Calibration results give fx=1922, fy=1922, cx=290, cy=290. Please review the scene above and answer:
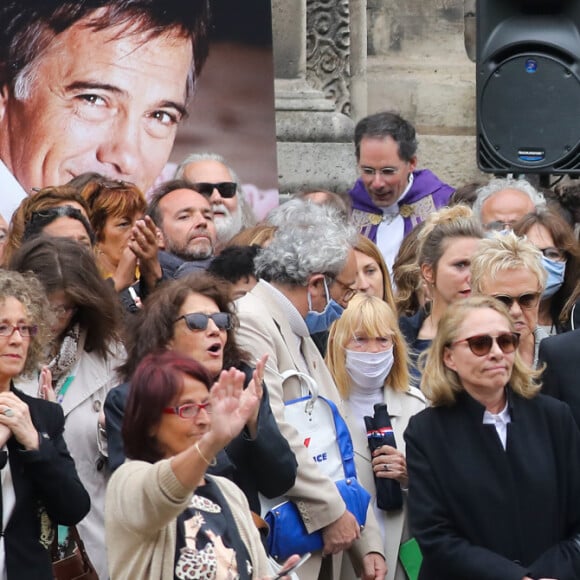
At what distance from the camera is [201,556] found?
5.05 meters

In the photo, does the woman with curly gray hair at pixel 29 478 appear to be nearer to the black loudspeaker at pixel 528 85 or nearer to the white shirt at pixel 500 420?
the white shirt at pixel 500 420

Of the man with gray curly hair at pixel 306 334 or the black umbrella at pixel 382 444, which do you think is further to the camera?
the black umbrella at pixel 382 444

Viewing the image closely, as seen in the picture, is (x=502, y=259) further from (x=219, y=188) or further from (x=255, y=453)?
(x=219, y=188)

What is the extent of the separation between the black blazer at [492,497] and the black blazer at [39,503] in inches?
43.5

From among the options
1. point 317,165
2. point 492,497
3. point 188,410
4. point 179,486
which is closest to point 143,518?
point 179,486

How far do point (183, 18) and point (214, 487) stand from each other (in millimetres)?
4734

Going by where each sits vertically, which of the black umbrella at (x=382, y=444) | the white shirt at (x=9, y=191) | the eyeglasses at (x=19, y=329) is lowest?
the black umbrella at (x=382, y=444)

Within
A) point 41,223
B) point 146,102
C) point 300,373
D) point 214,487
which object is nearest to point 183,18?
point 146,102

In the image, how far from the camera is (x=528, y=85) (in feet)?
31.7

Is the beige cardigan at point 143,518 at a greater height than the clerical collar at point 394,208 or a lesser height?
greater

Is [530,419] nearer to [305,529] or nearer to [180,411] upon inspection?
[305,529]

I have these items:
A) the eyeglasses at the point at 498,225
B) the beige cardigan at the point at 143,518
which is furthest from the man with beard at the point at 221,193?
the beige cardigan at the point at 143,518

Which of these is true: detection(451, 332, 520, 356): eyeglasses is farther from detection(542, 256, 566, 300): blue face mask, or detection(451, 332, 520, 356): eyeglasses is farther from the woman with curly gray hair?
detection(542, 256, 566, 300): blue face mask

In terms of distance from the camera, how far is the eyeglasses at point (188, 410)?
512 cm
